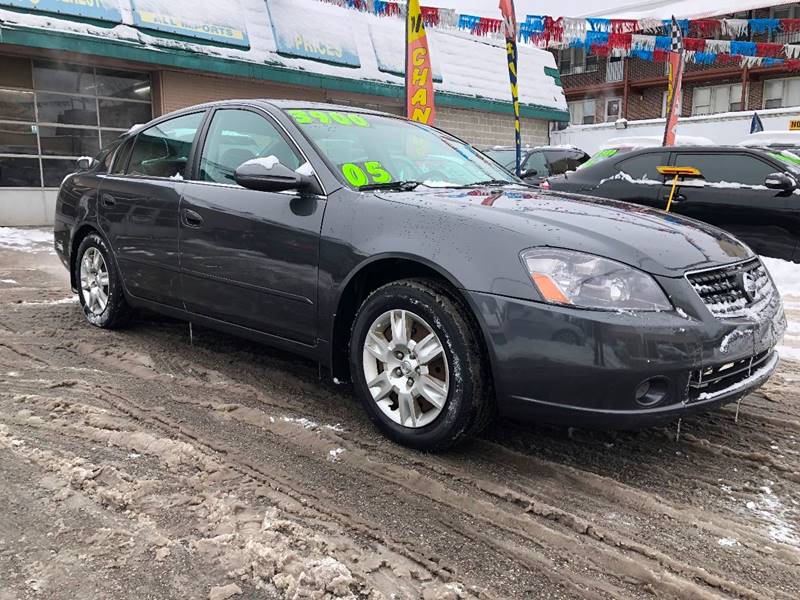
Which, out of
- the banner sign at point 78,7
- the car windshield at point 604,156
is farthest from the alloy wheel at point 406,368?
the banner sign at point 78,7

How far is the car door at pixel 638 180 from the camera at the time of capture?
26.7ft

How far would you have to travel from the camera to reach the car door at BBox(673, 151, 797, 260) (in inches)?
290

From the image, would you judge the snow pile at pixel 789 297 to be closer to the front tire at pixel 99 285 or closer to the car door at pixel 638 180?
the car door at pixel 638 180

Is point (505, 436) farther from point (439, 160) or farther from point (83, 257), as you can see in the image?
point (83, 257)

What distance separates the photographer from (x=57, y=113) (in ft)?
41.5

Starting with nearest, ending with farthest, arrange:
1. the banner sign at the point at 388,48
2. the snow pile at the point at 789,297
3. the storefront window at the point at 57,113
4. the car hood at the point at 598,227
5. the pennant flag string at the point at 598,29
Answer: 1. the car hood at the point at 598,227
2. the snow pile at the point at 789,297
3. the storefront window at the point at 57,113
4. the pennant flag string at the point at 598,29
5. the banner sign at the point at 388,48

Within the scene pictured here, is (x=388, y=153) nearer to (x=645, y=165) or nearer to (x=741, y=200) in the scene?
(x=741, y=200)

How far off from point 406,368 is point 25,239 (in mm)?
9844

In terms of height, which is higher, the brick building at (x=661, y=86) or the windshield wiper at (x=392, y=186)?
the brick building at (x=661, y=86)

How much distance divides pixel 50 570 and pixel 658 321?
2.22 meters

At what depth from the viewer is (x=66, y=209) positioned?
17.4ft

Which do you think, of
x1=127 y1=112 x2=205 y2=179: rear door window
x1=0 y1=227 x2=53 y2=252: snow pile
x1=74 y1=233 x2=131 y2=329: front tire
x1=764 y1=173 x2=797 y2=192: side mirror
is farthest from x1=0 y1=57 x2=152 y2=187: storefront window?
x1=764 y1=173 x2=797 y2=192: side mirror

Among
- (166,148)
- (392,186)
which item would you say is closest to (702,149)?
(392,186)

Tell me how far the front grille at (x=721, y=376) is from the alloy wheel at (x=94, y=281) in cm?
391
